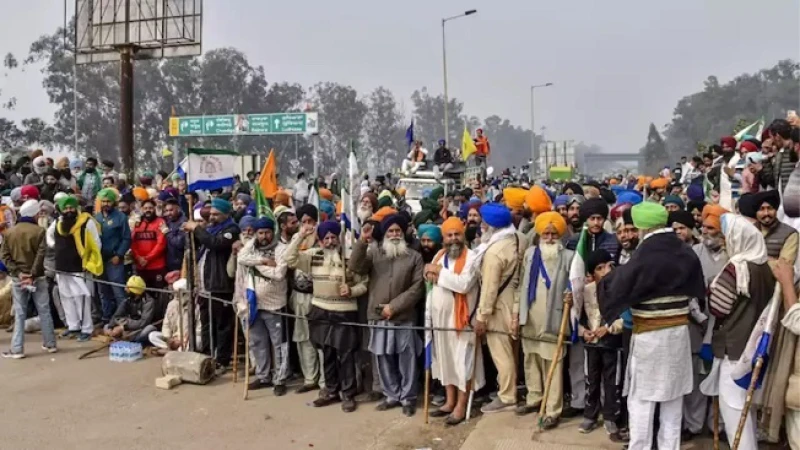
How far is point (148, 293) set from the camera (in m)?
9.63

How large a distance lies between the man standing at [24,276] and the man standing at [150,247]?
1171mm

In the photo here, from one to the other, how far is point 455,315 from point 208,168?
3783 millimetres

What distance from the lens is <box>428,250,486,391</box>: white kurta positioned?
6.25 meters

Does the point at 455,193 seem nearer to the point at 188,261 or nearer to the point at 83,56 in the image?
the point at 188,261

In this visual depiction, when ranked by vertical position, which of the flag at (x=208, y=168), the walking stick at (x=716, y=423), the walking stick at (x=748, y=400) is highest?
the flag at (x=208, y=168)

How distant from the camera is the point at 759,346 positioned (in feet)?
15.0

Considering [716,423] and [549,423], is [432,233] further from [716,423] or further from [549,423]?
[716,423]

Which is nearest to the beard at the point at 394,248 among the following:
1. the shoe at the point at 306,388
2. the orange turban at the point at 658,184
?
the shoe at the point at 306,388

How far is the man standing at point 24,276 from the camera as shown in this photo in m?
Result: 8.78

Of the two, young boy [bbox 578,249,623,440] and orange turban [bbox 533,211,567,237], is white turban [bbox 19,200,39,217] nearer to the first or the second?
orange turban [bbox 533,211,567,237]

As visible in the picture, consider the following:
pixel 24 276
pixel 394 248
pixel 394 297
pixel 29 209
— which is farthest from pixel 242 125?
pixel 394 297

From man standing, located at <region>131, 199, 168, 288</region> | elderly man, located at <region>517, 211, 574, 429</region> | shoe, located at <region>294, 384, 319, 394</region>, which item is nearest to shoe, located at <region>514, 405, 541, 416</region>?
elderly man, located at <region>517, 211, 574, 429</region>

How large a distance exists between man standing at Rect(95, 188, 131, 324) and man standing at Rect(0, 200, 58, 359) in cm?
83

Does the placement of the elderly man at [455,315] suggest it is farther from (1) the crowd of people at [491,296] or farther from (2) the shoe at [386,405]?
(2) the shoe at [386,405]
